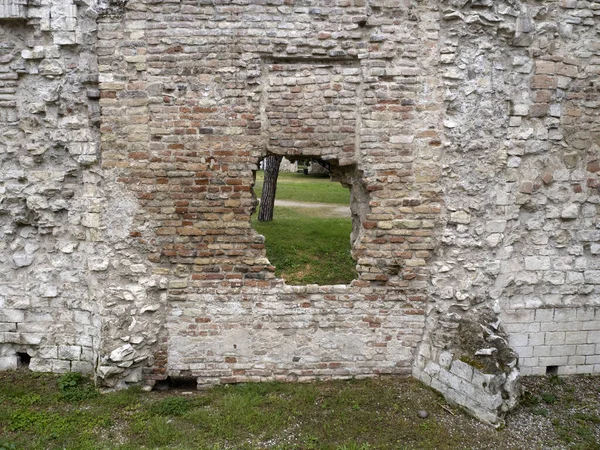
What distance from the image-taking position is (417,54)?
450 centimetres

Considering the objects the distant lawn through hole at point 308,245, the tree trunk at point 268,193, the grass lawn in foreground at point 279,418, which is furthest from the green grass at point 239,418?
the tree trunk at point 268,193

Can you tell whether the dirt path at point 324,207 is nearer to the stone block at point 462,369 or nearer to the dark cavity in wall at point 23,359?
the stone block at point 462,369

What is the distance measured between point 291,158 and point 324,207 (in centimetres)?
931

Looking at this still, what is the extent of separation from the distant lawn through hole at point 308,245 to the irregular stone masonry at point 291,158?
2.24m

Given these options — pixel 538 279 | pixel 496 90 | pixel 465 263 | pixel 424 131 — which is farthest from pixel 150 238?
pixel 538 279

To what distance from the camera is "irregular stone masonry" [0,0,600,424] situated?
445 centimetres

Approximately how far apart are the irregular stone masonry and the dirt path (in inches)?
312

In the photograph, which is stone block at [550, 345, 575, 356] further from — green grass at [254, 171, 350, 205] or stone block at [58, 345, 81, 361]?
green grass at [254, 171, 350, 205]

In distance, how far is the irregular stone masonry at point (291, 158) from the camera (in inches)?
175

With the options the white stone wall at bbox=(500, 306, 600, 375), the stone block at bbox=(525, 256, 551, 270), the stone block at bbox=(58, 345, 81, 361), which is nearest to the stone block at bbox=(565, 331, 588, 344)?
the white stone wall at bbox=(500, 306, 600, 375)

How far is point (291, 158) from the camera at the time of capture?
15.9 ft

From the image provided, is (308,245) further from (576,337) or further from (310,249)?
(576,337)

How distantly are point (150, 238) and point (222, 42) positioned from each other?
2160mm

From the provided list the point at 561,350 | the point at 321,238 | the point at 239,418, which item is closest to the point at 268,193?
the point at 321,238
